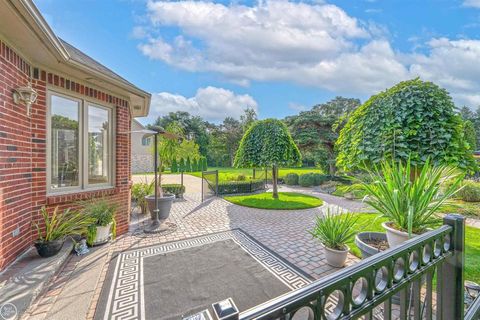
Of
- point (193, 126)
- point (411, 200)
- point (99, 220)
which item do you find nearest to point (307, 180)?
point (411, 200)

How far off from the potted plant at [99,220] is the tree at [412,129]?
15.3 feet

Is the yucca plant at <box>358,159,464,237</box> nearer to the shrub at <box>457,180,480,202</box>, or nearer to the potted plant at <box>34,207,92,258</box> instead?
the potted plant at <box>34,207,92,258</box>

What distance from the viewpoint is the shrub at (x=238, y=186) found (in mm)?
11070

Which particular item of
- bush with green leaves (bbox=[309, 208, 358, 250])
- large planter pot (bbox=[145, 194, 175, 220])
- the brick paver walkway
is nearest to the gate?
the brick paver walkway

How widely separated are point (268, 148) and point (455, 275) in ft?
26.9

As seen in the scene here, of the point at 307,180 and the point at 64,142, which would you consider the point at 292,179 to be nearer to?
the point at 307,180

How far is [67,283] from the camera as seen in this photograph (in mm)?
2900

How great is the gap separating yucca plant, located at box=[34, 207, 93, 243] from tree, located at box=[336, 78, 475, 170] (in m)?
4.78

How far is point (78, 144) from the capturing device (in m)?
4.12

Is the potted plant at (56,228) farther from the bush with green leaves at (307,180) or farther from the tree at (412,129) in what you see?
the bush with green leaves at (307,180)

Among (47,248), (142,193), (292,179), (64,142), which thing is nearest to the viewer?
(47,248)

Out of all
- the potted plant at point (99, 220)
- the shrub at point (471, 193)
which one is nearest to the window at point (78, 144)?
the potted plant at point (99, 220)

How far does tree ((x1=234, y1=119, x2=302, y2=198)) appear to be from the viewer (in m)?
9.55

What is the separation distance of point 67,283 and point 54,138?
2354mm
